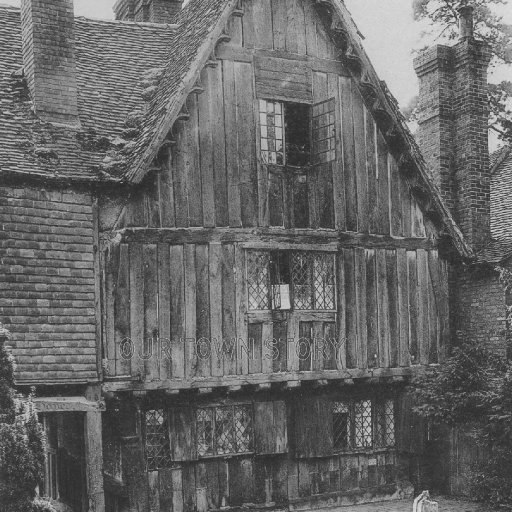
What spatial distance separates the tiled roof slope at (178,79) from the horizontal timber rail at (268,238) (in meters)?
0.98

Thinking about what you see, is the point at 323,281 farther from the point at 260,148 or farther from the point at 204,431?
the point at 204,431

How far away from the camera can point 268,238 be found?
15539 millimetres

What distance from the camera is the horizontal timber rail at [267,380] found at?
14.3 metres

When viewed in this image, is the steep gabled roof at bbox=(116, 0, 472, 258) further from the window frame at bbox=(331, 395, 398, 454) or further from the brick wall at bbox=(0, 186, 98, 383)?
the window frame at bbox=(331, 395, 398, 454)

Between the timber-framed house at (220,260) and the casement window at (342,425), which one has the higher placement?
the timber-framed house at (220,260)

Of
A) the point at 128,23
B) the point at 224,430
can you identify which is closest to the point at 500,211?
the point at 224,430

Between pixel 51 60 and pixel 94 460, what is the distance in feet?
22.0

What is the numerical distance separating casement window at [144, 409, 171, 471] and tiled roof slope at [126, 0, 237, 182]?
3893 mm

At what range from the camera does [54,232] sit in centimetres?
1399

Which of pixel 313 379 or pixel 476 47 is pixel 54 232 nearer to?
pixel 313 379

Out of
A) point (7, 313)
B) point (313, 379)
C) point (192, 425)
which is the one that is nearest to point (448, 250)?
point (313, 379)

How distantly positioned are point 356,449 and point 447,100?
7885 millimetres

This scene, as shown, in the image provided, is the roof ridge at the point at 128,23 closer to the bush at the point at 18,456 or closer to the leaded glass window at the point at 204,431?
the leaded glass window at the point at 204,431

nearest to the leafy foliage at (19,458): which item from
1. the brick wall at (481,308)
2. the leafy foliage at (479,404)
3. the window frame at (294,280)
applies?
the window frame at (294,280)
